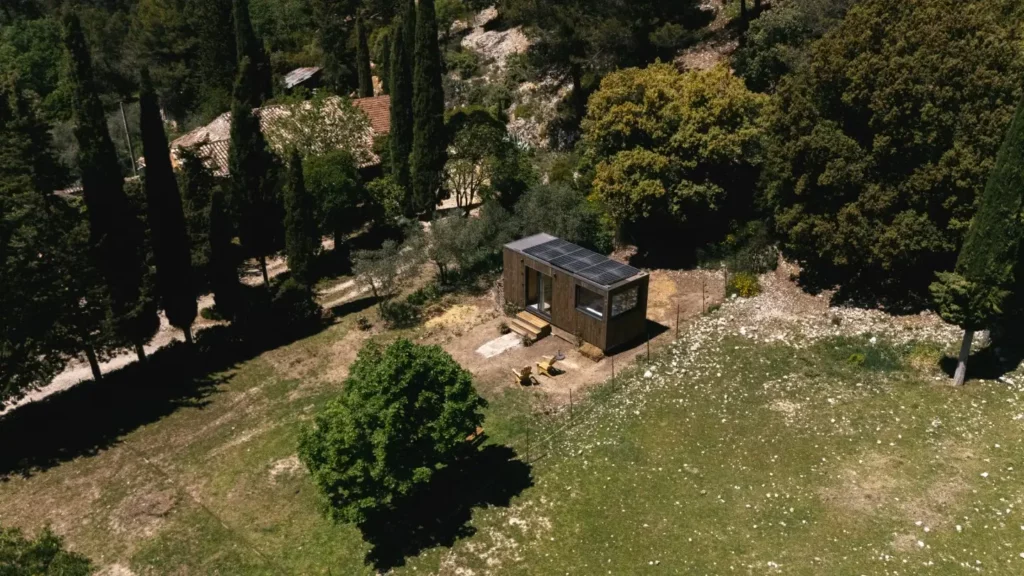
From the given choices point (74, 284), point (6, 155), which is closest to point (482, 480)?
point (74, 284)

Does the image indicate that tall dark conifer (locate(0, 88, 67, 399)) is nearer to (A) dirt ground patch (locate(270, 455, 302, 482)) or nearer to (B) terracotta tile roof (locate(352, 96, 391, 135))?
(A) dirt ground patch (locate(270, 455, 302, 482))

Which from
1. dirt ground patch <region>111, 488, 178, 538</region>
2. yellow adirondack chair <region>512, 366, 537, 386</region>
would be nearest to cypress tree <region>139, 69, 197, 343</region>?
dirt ground patch <region>111, 488, 178, 538</region>

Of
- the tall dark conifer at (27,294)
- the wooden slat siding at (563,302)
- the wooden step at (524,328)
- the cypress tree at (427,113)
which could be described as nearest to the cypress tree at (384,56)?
the cypress tree at (427,113)

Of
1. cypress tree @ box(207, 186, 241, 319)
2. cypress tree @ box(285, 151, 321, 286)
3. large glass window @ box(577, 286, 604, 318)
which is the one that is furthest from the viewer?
cypress tree @ box(285, 151, 321, 286)

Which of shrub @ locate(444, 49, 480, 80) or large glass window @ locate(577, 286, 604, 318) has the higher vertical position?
shrub @ locate(444, 49, 480, 80)

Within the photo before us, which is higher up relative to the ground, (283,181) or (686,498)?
(283,181)

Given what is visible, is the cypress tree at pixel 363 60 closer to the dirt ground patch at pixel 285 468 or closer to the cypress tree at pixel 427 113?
the cypress tree at pixel 427 113

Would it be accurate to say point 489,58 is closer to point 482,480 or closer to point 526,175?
point 526,175
